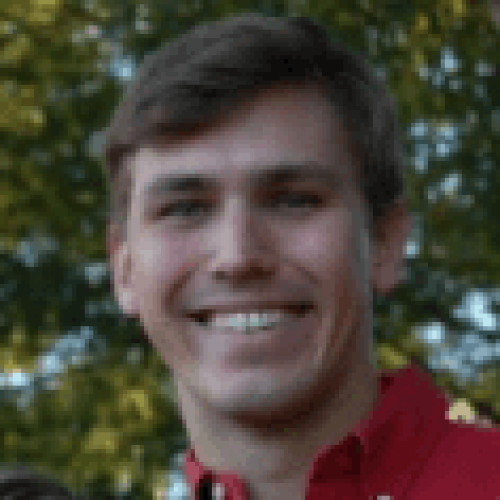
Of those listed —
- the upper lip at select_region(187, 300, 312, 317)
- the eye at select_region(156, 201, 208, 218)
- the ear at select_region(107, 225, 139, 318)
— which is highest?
the eye at select_region(156, 201, 208, 218)

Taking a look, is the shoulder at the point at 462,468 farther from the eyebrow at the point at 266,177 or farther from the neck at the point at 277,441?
the eyebrow at the point at 266,177

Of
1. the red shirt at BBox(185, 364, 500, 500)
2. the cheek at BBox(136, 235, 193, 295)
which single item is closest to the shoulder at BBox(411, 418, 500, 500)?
the red shirt at BBox(185, 364, 500, 500)

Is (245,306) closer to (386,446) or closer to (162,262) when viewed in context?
(162,262)

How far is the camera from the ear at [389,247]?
189 centimetres

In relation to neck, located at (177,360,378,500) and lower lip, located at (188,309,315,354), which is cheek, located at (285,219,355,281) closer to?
lower lip, located at (188,309,315,354)

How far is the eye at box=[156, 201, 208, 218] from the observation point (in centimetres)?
166

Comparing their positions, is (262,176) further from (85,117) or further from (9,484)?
(85,117)

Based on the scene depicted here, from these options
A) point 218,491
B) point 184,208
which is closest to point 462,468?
point 218,491

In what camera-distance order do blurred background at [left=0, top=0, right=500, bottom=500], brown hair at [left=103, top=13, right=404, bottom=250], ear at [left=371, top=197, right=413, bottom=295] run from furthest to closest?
blurred background at [left=0, top=0, right=500, bottom=500] < ear at [left=371, top=197, right=413, bottom=295] < brown hair at [left=103, top=13, right=404, bottom=250]

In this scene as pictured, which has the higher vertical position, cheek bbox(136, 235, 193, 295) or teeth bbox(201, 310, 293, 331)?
cheek bbox(136, 235, 193, 295)

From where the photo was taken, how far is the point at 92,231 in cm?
952

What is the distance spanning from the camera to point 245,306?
1657 millimetres

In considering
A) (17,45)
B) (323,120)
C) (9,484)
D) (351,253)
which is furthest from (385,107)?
(17,45)

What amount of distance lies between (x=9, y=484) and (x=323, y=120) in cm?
129
